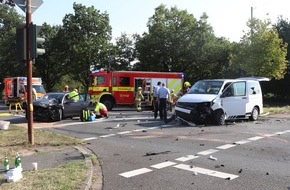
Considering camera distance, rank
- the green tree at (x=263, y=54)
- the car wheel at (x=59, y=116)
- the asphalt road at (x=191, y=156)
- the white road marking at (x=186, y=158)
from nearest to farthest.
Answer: the asphalt road at (x=191, y=156) < the white road marking at (x=186, y=158) < the car wheel at (x=59, y=116) < the green tree at (x=263, y=54)

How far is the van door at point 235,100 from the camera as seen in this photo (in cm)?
1570

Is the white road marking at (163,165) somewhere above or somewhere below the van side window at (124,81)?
below

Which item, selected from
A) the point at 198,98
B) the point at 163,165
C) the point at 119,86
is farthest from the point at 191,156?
the point at 119,86

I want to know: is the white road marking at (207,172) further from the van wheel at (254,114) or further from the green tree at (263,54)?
the green tree at (263,54)

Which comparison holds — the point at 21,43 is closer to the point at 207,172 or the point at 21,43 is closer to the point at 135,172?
the point at 135,172

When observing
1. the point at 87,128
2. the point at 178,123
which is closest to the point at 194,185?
the point at 87,128

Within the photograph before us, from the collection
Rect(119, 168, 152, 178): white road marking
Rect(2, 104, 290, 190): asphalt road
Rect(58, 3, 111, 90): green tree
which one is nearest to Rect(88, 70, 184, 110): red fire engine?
Rect(2, 104, 290, 190): asphalt road

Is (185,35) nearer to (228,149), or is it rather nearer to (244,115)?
(244,115)

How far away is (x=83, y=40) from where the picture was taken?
53125 mm

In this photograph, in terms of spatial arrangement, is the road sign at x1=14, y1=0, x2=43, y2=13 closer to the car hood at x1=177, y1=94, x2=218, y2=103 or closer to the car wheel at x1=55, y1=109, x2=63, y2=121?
the car hood at x1=177, y1=94, x2=218, y2=103

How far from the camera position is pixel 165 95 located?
17.2 meters

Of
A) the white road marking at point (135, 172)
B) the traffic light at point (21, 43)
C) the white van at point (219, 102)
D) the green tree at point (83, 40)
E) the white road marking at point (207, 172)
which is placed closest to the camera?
the white road marking at point (207, 172)

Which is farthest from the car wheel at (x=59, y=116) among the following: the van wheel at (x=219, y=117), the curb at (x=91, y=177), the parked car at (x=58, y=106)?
the curb at (x=91, y=177)

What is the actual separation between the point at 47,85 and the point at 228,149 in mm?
53915
